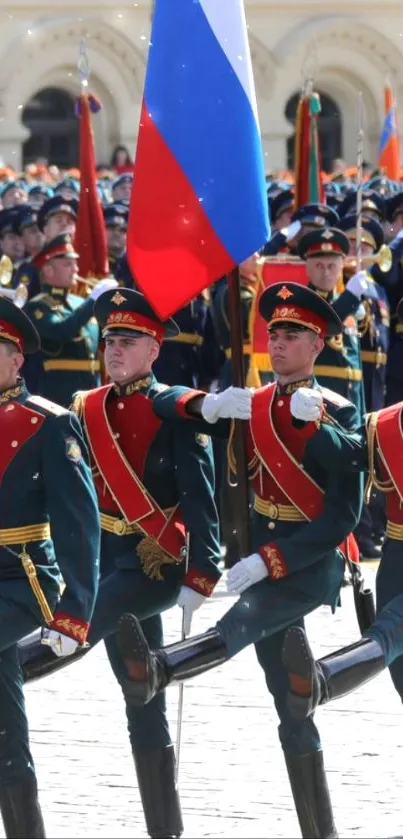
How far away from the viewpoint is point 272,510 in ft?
23.5

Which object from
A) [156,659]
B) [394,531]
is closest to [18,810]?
[156,659]

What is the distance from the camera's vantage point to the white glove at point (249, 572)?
6.93 m

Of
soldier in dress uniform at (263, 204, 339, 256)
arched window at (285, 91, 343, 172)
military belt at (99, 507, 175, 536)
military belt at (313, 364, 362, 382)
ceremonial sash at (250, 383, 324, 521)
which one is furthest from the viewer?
arched window at (285, 91, 343, 172)

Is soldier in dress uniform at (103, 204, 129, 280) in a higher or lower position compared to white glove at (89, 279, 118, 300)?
higher

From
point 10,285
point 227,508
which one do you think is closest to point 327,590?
point 227,508

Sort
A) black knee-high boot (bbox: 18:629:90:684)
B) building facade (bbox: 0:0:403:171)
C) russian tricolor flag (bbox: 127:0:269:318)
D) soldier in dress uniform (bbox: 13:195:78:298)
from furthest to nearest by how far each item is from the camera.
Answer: building facade (bbox: 0:0:403:171)
soldier in dress uniform (bbox: 13:195:78:298)
russian tricolor flag (bbox: 127:0:269:318)
black knee-high boot (bbox: 18:629:90:684)

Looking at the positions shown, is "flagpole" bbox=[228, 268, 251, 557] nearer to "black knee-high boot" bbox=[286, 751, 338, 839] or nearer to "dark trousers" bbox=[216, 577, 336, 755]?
"dark trousers" bbox=[216, 577, 336, 755]

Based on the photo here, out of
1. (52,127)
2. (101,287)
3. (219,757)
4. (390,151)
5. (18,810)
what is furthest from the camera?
(52,127)

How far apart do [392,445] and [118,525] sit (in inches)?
35.8

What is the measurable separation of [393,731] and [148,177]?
2.17 meters

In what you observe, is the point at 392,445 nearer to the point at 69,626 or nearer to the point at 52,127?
the point at 69,626

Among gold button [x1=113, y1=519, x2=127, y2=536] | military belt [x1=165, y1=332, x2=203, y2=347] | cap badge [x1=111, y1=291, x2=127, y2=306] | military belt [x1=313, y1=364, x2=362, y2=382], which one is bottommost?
gold button [x1=113, y1=519, x2=127, y2=536]

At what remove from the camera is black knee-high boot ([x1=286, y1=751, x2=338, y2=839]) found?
→ 21.6 feet

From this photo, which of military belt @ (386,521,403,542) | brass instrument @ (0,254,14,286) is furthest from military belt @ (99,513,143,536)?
brass instrument @ (0,254,14,286)
